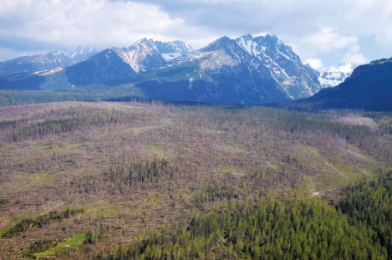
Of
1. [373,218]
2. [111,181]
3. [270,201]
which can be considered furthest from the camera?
[111,181]

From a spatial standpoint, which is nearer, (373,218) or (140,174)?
(373,218)

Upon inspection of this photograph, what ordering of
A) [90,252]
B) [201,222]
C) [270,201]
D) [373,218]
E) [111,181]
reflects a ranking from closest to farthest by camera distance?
[90,252], [201,222], [373,218], [270,201], [111,181]

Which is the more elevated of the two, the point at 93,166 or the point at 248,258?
the point at 93,166

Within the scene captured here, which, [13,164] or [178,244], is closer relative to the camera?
[178,244]

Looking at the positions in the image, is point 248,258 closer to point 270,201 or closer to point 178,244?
point 178,244

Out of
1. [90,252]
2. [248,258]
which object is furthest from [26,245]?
[248,258]

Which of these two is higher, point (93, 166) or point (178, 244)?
point (93, 166)

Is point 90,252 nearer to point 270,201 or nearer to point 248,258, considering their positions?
point 248,258

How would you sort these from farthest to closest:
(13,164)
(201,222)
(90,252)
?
(13,164), (201,222), (90,252)

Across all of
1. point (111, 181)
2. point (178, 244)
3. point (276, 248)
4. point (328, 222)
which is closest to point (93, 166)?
point (111, 181)
